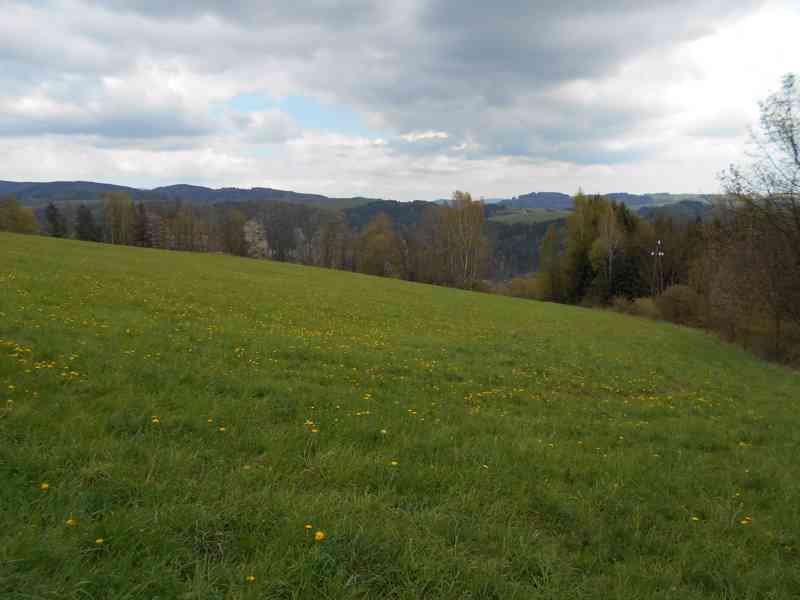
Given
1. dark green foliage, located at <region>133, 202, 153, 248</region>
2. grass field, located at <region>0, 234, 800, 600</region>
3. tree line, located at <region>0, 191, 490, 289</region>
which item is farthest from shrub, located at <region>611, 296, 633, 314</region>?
dark green foliage, located at <region>133, 202, 153, 248</region>

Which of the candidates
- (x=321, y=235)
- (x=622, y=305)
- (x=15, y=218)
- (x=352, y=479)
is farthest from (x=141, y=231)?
(x=352, y=479)

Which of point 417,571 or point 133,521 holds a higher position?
point 133,521

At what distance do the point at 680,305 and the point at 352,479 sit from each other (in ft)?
167

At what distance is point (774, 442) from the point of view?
8.22 metres

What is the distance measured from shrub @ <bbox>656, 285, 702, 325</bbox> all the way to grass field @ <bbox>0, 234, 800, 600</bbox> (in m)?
40.3

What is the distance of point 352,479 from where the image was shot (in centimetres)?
493

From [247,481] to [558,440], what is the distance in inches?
174

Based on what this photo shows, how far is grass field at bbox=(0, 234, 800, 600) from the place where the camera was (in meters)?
3.45

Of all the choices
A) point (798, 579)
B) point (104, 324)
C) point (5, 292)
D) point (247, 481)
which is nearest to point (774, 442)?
point (798, 579)

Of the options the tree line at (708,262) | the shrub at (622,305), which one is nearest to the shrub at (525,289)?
the tree line at (708,262)

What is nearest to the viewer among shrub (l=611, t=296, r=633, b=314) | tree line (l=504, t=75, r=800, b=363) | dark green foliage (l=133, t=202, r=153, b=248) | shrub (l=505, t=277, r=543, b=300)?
tree line (l=504, t=75, r=800, b=363)

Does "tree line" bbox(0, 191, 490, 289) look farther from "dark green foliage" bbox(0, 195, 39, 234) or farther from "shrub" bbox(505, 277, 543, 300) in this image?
"shrub" bbox(505, 277, 543, 300)

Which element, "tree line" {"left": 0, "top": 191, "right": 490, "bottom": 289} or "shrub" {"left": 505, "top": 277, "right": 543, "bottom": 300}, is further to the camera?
"tree line" {"left": 0, "top": 191, "right": 490, "bottom": 289}

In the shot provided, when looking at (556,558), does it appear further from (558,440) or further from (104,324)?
(104,324)
